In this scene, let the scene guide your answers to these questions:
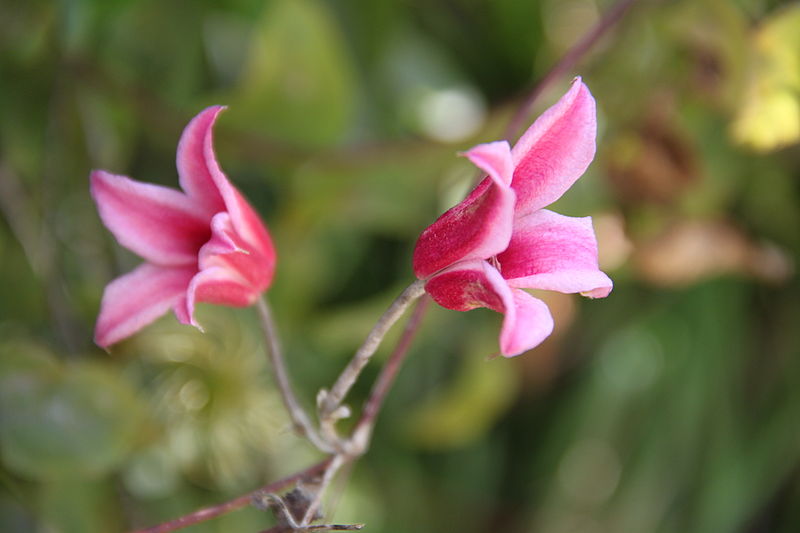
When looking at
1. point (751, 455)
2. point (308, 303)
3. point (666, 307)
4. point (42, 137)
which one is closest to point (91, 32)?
point (42, 137)

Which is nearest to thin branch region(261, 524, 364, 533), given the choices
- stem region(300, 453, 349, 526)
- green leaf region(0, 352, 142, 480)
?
stem region(300, 453, 349, 526)

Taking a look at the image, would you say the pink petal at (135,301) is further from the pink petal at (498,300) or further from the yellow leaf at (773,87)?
the yellow leaf at (773,87)

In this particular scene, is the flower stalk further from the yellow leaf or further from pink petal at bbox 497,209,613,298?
the yellow leaf

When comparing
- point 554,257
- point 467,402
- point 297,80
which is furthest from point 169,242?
point 467,402

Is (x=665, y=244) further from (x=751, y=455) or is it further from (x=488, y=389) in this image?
(x=751, y=455)

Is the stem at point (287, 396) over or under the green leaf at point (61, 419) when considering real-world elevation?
over

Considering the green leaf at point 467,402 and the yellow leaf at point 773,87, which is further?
the green leaf at point 467,402

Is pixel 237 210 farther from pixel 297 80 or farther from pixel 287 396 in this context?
pixel 297 80

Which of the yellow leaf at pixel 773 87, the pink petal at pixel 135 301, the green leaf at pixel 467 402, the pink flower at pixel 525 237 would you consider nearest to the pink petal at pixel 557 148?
the pink flower at pixel 525 237
